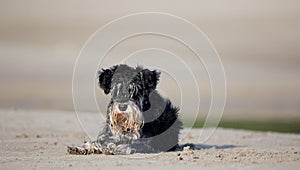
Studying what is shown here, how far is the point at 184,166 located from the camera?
1193 centimetres

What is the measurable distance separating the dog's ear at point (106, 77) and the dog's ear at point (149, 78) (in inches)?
18.6

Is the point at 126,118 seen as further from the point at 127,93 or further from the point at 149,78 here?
the point at 149,78

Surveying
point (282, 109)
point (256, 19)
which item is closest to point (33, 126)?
point (282, 109)

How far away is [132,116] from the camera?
43.3ft

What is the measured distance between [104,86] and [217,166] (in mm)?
2803

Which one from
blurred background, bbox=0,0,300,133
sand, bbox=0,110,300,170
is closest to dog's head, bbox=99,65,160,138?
sand, bbox=0,110,300,170

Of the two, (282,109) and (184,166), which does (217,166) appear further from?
(282,109)

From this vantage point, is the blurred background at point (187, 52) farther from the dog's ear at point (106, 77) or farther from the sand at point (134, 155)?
the dog's ear at point (106, 77)

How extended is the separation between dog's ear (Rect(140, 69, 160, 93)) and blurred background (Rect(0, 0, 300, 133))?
33.4 ft

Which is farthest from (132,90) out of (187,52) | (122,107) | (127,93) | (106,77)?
(187,52)

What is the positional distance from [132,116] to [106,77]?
→ 0.96 metres

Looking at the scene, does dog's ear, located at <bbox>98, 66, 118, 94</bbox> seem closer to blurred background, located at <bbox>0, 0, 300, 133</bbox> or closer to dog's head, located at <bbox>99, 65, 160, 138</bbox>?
dog's head, located at <bbox>99, 65, 160, 138</bbox>

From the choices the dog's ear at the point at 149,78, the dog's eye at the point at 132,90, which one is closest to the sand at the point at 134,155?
the dog's eye at the point at 132,90

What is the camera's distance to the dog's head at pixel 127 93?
1315cm
